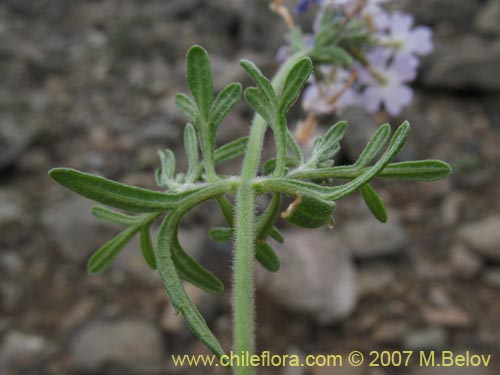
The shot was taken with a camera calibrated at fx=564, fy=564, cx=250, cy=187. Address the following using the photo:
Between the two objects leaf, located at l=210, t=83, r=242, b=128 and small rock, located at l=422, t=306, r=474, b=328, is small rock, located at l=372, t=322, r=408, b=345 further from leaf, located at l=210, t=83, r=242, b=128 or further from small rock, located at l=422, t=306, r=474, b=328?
leaf, located at l=210, t=83, r=242, b=128

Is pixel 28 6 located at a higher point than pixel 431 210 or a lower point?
higher

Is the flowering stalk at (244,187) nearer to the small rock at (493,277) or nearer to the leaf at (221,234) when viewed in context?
the leaf at (221,234)

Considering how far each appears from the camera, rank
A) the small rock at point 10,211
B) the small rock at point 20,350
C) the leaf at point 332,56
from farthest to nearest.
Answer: the small rock at point 10,211
the small rock at point 20,350
the leaf at point 332,56

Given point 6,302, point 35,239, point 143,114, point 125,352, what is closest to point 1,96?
point 143,114

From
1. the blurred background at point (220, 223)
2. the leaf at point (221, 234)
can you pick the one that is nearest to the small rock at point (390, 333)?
the blurred background at point (220, 223)

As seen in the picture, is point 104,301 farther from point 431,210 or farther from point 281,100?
point 281,100

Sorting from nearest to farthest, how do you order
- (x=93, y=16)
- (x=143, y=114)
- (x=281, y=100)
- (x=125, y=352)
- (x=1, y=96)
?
(x=281, y=100), (x=125, y=352), (x=1, y=96), (x=143, y=114), (x=93, y=16)

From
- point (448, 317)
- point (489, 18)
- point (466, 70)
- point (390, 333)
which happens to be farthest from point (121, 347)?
point (489, 18)
